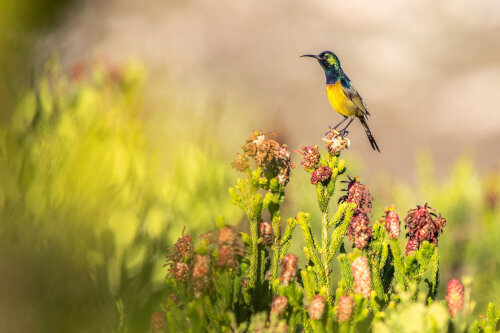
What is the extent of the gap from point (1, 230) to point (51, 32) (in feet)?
1.43

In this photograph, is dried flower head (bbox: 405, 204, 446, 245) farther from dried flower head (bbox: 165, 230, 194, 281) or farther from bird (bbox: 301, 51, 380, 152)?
bird (bbox: 301, 51, 380, 152)

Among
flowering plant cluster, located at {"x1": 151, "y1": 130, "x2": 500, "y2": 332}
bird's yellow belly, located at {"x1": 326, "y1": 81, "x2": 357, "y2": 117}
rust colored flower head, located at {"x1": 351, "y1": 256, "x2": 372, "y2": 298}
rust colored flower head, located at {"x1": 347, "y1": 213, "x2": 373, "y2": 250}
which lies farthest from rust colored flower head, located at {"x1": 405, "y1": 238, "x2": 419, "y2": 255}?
bird's yellow belly, located at {"x1": 326, "y1": 81, "x2": 357, "y2": 117}

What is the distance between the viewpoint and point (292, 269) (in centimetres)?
139

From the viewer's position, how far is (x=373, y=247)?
1.57m

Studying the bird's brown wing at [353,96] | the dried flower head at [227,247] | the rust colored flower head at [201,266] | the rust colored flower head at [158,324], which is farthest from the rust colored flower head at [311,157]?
Answer: the bird's brown wing at [353,96]

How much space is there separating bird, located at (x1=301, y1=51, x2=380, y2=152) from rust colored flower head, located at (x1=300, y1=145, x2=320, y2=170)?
626 mm

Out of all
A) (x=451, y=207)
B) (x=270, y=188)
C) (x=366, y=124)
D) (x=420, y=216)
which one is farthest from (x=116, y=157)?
(x=451, y=207)

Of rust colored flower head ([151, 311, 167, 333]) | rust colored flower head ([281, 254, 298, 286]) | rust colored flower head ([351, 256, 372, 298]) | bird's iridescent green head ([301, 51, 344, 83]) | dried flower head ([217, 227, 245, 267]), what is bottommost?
rust colored flower head ([151, 311, 167, 333])

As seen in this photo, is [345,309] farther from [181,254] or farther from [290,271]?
[181,254]

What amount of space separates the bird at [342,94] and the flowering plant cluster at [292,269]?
0.63m

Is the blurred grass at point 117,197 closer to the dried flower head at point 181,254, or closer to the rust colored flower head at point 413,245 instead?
the dried flower head at point 181,254

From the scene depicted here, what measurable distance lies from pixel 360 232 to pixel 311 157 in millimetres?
262

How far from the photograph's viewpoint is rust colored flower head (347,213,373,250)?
1.52 metres

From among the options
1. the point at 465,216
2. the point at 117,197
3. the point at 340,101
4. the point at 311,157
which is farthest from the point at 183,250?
the point at 465,216
